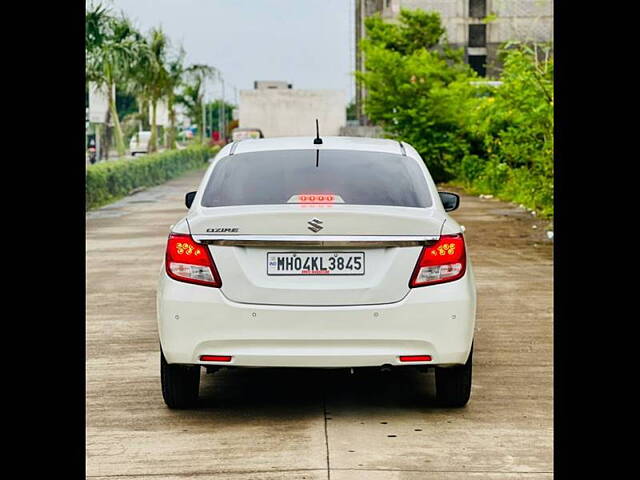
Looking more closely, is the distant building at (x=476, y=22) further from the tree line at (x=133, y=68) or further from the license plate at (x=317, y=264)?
the license plate at (x=317, y=264)

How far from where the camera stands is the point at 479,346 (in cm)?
945

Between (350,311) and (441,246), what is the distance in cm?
60

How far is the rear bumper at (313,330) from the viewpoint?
6547 millimetres

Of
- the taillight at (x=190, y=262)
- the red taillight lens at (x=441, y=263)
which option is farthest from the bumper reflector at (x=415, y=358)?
the taillight at (x=190, y=262)

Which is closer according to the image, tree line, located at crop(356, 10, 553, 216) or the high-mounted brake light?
the high-mounted brake light

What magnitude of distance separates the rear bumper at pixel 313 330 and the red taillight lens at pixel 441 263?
1.9 inches

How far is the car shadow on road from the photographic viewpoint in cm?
747

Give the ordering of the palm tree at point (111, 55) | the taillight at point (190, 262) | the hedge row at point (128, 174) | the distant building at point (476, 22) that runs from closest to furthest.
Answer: the taillight at point (190, 262), the hedge row at point (128, 174), the palm tree at point (111, 55), the distant building at point (476, 22)

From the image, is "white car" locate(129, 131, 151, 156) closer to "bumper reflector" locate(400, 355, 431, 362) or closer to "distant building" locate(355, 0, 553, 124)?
"distant building" locate(355, 0, 553, 124)

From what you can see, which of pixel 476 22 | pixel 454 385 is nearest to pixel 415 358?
pixel 454 385

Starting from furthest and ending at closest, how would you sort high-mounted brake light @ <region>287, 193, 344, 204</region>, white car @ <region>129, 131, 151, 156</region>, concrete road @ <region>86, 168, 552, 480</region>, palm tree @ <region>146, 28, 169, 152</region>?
white car @ <region>129, 131, 151, 156</region> < palm tree @ <region>146, 28, 169, 152</region> < high-mounted brake light @ <region>287, 193, 344, 204</region> < concrete road @ <region>86, 168, 552, 480</region>

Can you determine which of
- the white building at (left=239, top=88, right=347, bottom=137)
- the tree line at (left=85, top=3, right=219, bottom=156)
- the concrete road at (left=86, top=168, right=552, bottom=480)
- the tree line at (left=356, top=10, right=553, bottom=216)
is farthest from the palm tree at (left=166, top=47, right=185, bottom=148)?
the concrete road at (left=86, top=168, right=552, bottom=480)

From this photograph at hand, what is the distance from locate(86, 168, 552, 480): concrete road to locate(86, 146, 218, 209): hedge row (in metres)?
16.9
